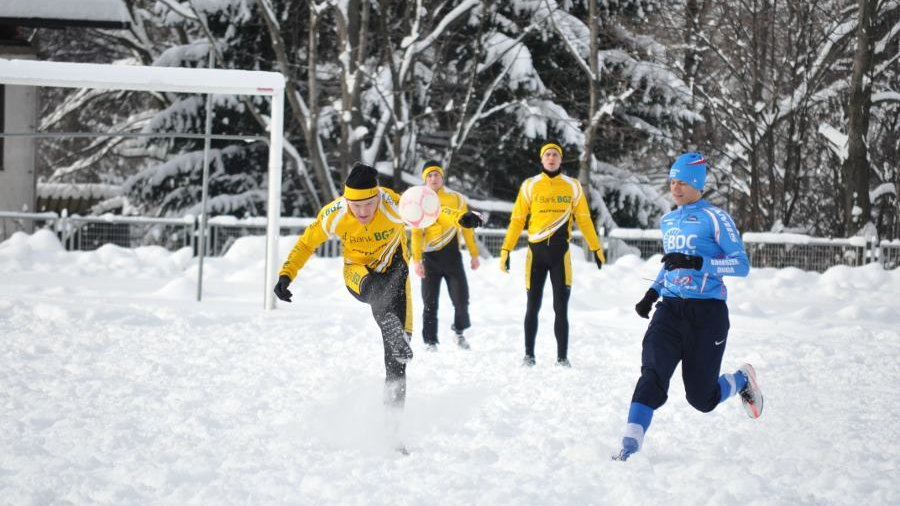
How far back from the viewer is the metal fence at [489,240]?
48.1 ft

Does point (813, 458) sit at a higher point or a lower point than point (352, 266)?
lower

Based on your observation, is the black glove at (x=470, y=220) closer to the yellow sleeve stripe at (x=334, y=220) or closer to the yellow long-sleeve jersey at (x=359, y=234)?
the yellow long-sleeve jersey at (x=359, y=234)

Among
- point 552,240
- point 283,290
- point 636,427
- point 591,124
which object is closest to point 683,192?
point 636,427

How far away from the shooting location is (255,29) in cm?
1975

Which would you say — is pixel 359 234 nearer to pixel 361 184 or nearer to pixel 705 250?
pixel 361 184

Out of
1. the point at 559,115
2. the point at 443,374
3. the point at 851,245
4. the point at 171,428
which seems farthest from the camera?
the point at 559,115

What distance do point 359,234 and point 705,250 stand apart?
6.52 feet

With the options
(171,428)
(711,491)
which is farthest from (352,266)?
(711,491)

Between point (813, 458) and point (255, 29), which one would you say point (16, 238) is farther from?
point (813, 458)

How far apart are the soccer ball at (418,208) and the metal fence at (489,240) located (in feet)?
30.8

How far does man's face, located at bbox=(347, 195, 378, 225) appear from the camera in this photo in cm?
513

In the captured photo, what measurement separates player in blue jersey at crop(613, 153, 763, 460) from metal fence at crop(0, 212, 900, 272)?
9.83 m

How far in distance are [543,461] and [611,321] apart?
19.9 ft

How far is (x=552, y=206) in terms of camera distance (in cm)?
758
